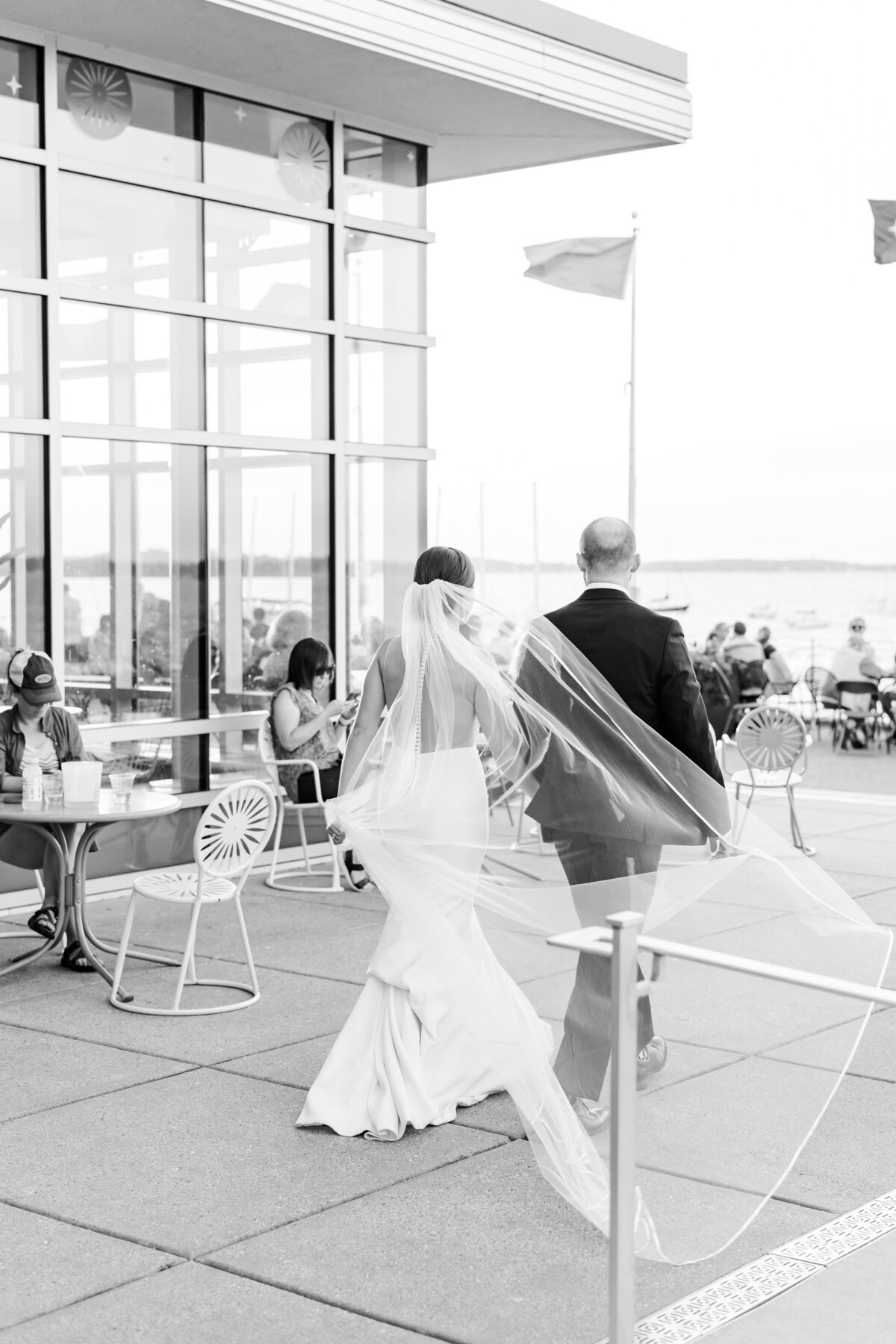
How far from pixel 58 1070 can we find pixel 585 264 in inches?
559

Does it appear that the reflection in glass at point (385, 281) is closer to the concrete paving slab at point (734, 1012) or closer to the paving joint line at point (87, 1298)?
the concrete paving slab at point (734, 1012)

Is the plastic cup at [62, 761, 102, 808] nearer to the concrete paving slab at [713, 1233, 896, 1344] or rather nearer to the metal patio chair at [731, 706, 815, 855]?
the concrete paving slab at [713, 1233, 896, 1344]

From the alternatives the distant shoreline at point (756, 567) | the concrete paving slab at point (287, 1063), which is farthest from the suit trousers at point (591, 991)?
the distant shoreline at point (756, 567)

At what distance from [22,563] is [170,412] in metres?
1.33

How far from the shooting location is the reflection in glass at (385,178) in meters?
9.53

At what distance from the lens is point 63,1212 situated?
3926 millimetres

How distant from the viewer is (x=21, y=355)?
7.88 m

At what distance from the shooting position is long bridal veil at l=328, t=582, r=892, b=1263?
12.1 ft

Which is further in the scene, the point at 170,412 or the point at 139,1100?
the point at 170,412

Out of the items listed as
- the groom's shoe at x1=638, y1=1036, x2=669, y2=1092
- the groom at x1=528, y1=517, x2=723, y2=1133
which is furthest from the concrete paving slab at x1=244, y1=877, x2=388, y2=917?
the groom's shoe at x1=638, y1=1036, x2=669, y2=1092

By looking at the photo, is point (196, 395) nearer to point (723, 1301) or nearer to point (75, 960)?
point (75, 960)

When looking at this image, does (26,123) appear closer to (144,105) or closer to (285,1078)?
(144,105)

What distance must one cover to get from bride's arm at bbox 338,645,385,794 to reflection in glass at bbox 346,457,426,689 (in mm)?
4716

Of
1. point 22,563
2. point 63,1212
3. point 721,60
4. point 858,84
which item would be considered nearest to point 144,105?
point 22,563
